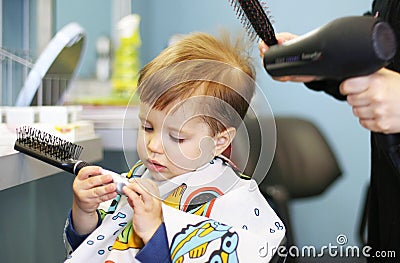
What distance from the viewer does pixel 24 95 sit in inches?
48.5

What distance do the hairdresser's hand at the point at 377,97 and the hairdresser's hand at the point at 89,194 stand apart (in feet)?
1.21

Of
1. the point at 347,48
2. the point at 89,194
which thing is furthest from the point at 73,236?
the point at 347,48

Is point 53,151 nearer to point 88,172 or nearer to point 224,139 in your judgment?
point 88,172

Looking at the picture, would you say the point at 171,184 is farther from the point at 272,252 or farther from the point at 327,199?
the point at 327,199

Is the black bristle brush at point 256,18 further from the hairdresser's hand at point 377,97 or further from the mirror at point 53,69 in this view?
the mirror at point 53,69

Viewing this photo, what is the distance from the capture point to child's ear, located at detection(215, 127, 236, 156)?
824 mm

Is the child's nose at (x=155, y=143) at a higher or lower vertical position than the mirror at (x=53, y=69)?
lower

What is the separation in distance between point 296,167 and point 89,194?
3.53 feet

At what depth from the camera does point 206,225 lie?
2.56 feet

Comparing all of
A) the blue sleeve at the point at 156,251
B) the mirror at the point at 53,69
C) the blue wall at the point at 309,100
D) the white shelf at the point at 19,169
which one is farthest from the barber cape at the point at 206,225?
the blue wall at the point at 309,100

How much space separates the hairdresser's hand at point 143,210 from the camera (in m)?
0.79

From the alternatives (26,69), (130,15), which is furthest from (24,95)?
(130,15)

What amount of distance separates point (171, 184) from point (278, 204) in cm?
99

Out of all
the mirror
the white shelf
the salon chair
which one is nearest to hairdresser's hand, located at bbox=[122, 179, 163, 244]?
the white shelf
